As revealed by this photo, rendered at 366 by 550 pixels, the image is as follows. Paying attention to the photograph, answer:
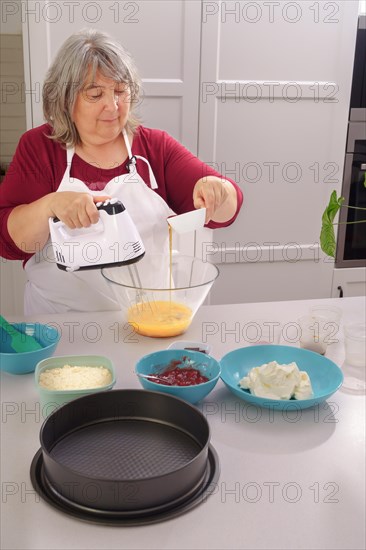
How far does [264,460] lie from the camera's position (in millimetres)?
969

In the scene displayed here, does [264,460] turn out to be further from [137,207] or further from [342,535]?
[137,207]

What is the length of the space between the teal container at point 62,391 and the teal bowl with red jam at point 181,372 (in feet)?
0.22

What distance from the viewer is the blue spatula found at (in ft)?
4.21

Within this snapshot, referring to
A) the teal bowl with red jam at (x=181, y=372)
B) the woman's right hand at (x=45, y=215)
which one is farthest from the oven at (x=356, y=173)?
the teal bowl with red jam at (x=181, y=372)

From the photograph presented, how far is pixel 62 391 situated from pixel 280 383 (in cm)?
38

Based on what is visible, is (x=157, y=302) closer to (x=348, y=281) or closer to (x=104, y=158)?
(x=104, y=158)

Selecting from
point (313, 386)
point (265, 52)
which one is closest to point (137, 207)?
point (313, 386)

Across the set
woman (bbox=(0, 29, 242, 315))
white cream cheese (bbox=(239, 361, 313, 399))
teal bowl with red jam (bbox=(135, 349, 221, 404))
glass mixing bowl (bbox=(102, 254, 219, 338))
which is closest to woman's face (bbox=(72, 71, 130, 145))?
woman (bbox=(0, 29, 242, 315))

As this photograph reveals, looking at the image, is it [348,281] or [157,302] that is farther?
[348,281]

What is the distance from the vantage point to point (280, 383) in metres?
1.10

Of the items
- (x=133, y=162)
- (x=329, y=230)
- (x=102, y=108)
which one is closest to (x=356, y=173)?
(x=133, y=162)

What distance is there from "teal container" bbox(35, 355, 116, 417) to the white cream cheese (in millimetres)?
259

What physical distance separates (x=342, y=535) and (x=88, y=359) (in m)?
0.57

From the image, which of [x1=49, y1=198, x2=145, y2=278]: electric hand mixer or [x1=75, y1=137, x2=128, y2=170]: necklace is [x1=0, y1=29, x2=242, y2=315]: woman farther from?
[x1=49, y1=198, x2=145, y2=278]: electric hand mixer
